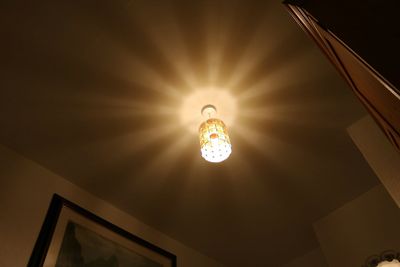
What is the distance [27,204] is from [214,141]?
0.93 m

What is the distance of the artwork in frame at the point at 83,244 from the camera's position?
142 centimetres

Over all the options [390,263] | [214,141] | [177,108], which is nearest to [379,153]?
[390,263]

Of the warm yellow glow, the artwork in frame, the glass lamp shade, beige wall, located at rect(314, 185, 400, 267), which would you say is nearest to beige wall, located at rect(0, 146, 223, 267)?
the artwork in frame

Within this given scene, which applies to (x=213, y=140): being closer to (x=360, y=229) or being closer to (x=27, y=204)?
(x=27, y=204)

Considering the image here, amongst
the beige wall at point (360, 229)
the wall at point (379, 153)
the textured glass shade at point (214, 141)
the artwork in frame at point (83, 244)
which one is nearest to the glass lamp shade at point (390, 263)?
the beige wall at point (360, 229)

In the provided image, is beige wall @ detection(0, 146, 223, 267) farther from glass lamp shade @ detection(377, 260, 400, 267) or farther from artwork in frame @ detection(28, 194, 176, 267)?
glass lamp shade @ detection(377, 260, 400, 267)

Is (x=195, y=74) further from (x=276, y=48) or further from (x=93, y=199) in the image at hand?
(x=93, y=199)

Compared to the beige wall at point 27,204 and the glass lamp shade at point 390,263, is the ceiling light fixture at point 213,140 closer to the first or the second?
the beige wall at point 27,204

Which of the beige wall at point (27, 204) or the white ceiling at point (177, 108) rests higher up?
the white ceiling at point (177, 108)

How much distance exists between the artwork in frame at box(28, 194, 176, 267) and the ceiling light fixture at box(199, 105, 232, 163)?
0.75 metres

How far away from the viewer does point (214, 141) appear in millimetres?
1355

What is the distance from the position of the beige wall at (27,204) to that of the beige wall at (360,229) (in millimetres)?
1123

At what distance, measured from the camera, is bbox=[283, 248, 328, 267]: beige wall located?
226 cm

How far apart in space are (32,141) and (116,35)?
71 cm
